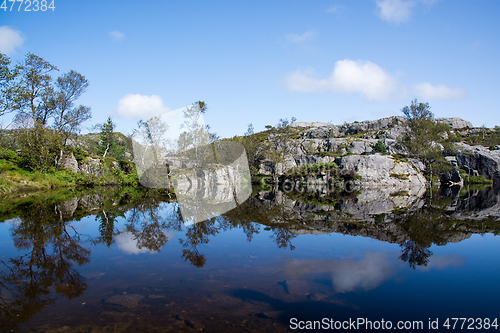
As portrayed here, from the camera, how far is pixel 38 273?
209 inches

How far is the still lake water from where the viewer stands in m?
3.91

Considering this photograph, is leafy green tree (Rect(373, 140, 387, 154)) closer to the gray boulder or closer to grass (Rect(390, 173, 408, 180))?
grass (Rect(390, 173, 408, 180))

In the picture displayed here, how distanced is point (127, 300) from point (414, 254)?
7.04 meters

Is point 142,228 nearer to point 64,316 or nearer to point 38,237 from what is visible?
point 38,237

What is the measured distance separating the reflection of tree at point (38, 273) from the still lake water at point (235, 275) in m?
0.02

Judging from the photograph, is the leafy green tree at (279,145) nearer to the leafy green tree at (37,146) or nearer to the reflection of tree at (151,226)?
the leafy green tree at (37,146)

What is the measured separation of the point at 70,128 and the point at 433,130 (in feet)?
195

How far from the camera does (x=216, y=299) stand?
14.5 feet

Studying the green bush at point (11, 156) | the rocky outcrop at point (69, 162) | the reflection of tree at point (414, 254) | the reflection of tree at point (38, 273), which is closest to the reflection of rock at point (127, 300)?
the reflection of tree at point (38, 273)

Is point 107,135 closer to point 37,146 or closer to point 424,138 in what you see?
point 37,146

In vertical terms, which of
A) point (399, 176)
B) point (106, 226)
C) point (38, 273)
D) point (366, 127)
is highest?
point (366, 127)

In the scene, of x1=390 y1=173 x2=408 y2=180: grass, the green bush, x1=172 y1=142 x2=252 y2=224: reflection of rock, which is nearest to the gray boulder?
x1=390 y1=173 x2=408 y2=180: grass

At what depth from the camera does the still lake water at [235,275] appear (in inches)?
154

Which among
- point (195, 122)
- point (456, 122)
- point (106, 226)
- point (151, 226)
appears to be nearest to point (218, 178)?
point (195, 122)
